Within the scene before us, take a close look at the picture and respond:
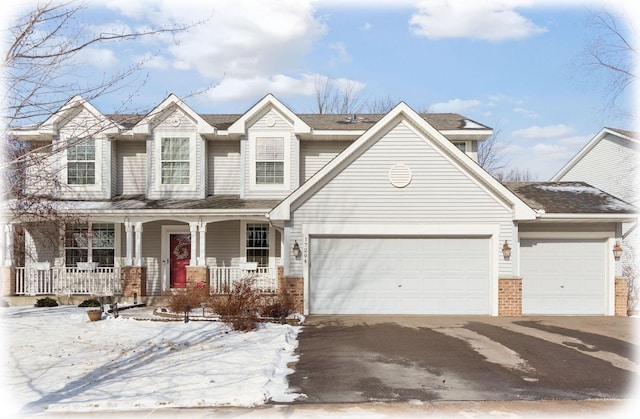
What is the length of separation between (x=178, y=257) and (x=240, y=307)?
728 centimetres

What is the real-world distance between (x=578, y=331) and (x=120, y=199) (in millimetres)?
14725

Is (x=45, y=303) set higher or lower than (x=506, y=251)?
lower

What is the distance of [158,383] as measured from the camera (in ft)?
25.0

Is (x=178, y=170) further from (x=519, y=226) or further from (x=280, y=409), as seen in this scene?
(x=280, y=409)

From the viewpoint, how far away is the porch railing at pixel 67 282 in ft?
57.0

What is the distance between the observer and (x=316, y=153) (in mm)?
19062

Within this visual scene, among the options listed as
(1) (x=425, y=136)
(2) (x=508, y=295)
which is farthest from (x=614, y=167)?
(1) (x=425, y=136)

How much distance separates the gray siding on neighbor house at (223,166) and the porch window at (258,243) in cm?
176

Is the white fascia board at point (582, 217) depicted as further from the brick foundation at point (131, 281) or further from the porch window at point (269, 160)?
the brick foundation at point (131, 281)

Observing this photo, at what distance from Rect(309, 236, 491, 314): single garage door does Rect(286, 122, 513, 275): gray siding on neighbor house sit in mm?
631

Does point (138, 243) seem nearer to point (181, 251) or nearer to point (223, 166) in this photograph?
point (181, 251)

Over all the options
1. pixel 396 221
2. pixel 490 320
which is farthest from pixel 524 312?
pixel 396 221

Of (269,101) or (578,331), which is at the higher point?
(269,101)

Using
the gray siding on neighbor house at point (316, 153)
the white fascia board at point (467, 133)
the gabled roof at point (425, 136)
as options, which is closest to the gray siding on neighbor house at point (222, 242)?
the gray siding on neighbor house at point (316, 153)
